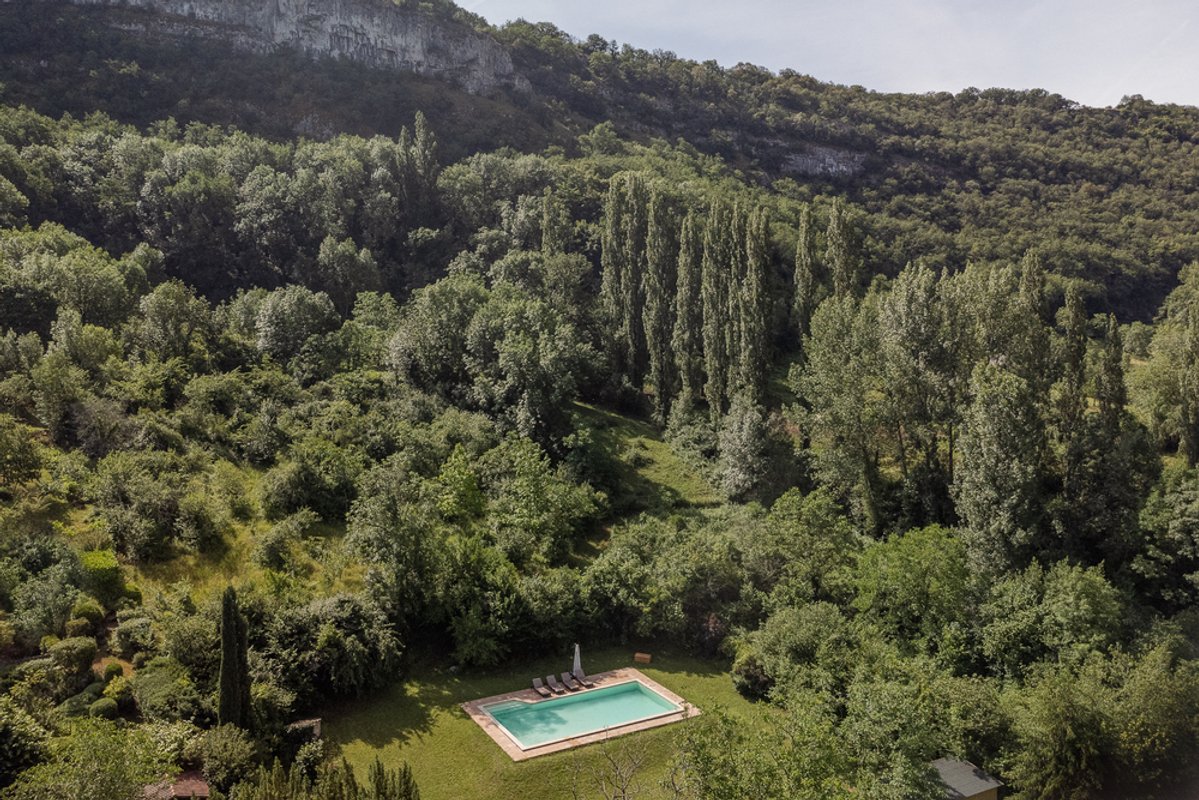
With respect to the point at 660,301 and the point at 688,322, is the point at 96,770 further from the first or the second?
the point at 660,301

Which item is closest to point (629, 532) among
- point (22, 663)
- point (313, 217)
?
point (22, 663)

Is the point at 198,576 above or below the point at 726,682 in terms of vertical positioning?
above

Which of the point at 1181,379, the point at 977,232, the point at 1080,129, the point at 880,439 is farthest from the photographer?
the point at 1080,129

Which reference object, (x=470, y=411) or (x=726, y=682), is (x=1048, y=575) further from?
(x=470, y=411)

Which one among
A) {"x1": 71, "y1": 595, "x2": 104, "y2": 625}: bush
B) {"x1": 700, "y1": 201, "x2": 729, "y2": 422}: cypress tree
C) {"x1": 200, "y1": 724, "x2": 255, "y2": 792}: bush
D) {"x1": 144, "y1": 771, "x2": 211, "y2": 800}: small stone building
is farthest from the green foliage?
{"x1": 700, "y1": 201, "x2": 729, "y2": 422}: cypress tree

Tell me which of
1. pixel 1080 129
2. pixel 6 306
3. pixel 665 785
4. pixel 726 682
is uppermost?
pixel 1080 129

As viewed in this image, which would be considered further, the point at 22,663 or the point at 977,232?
the point at 977,232

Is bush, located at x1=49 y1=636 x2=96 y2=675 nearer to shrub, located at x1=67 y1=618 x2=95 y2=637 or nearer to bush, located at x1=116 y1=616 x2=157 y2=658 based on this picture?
shrub, located at x1=67 y1=618 x2=95 y2=637
